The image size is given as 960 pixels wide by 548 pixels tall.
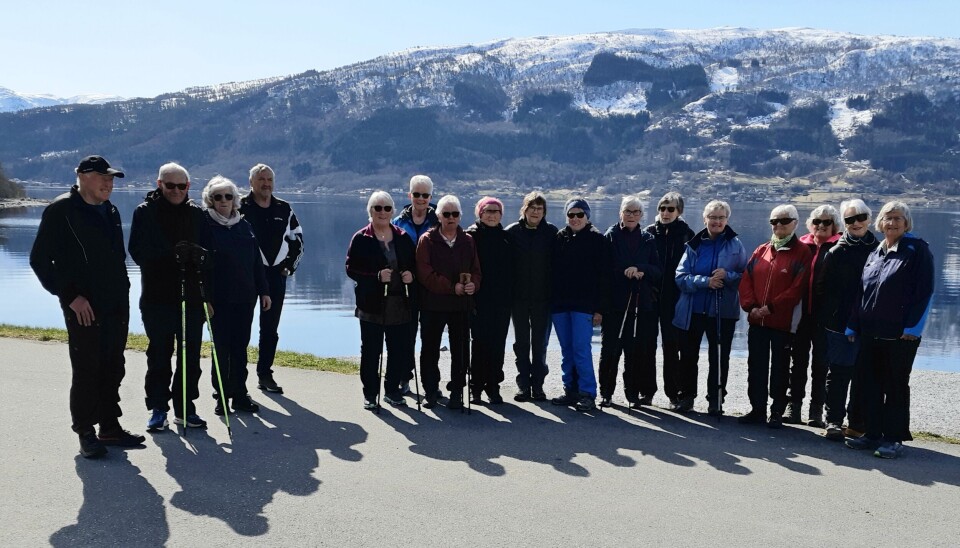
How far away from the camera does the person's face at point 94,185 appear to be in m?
5.74

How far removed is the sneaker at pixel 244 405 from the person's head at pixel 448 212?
2.54 metres

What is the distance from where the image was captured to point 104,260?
585 cm

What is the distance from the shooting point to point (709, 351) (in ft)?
25.8

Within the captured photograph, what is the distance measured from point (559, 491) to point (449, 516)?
0.93 m

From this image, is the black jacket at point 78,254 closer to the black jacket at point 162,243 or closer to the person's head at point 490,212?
the black jacket at point 162,243

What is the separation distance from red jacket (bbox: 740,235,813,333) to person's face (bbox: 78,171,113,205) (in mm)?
5723

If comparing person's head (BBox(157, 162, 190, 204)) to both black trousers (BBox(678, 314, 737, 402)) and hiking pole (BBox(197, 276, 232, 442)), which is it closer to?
hiking pole (BBox(197, 276, 232, 442))

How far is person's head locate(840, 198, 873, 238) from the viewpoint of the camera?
23.0 ft

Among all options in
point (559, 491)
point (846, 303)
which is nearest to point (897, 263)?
point (846, 303)

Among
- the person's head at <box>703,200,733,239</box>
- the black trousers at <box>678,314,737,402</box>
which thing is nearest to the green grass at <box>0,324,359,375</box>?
the black trousers at <box>678,314,737,402</box>

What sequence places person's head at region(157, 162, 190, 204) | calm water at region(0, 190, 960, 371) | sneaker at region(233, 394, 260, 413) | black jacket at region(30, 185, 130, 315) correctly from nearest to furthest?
black jacket at region(30, 185, 130, 315) < person's head at region(157, 162, 190, 204) < sneaker at region(233, 394, 260, 413) < calm water at region(0, 190, 960, 371)

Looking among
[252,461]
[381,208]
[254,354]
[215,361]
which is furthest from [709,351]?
[254,354]

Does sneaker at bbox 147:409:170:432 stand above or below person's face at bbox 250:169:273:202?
below

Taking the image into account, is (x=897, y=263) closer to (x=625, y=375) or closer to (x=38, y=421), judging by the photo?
(x=625, y=375)
